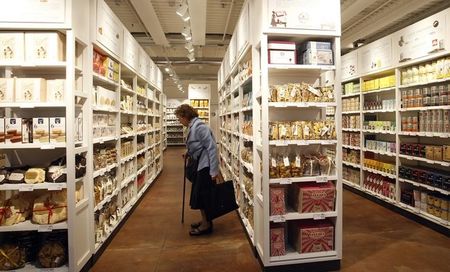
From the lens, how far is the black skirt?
3965 millimetres

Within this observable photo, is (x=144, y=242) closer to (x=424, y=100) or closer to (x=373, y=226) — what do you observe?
(x=373, y=226)

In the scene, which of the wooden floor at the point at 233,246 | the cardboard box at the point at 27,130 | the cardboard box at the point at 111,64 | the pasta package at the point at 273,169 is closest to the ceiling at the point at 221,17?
the cardboard box at the point at 111,64

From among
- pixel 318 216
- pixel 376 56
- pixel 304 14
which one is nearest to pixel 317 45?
pixel 304 14

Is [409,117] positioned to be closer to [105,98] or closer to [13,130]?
[105,98]

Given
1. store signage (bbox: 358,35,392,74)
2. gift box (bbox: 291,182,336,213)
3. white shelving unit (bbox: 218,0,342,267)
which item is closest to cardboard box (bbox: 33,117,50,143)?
white shelving unit (bbox: 218,0,342,267)

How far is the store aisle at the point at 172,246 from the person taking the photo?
3258 millimetres

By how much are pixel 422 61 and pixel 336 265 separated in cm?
351

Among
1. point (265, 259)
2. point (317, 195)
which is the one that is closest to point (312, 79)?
point (317, 195)

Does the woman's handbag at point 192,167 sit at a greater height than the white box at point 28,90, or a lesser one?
lesser

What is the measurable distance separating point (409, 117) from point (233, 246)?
11.8 feet

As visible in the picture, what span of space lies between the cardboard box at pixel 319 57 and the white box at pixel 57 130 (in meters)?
2.50

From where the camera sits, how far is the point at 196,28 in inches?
272

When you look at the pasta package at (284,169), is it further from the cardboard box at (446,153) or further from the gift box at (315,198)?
the cardboard box at (446,153)

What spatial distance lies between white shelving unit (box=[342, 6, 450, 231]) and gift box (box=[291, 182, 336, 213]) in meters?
2.23
